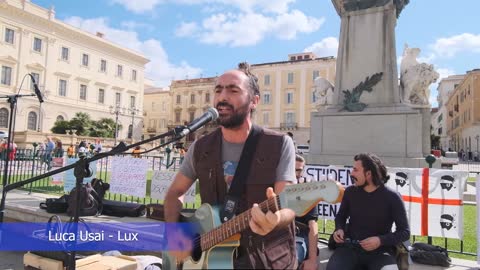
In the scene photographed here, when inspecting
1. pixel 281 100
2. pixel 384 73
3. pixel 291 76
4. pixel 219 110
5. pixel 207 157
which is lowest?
pixel 207 157

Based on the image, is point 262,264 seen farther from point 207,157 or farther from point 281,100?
point 281,100

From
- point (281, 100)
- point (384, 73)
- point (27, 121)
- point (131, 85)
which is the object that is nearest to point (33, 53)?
point (27, 121)

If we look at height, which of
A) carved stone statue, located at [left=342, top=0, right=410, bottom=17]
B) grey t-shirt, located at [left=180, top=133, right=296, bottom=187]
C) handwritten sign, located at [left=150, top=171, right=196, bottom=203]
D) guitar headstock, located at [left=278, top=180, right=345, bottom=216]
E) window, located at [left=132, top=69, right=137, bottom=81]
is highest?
window, located at [left=132, top=69, right=137, bottom=81]

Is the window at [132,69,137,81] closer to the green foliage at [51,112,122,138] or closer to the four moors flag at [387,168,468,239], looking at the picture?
the green foliage at [51,112,122,138]

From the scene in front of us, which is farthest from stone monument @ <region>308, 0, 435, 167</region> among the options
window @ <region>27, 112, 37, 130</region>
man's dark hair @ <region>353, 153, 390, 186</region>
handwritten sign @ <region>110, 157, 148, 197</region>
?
window @ <region>27, 112, 37, 130</region>

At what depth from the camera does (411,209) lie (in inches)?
184

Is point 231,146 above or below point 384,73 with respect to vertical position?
below

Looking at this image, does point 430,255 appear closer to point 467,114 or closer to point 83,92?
point 83,92

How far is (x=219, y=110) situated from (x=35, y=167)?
11411 millimetres

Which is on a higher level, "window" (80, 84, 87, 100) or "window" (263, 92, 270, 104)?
"window" (263, 92, 270, 104)

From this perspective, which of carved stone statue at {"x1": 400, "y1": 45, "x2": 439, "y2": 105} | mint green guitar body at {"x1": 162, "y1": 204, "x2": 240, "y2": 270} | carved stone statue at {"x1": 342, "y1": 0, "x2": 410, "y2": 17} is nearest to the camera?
mint green guitar body at {"x1": 162, "y1": 204, "x2": 240, "y2": 270}

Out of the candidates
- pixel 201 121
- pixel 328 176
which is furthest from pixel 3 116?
pixel 201 121

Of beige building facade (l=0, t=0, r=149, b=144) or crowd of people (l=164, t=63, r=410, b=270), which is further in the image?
beige building facade (l=0, t=0, r=149, b=144)

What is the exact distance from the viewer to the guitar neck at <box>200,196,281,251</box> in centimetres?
177
